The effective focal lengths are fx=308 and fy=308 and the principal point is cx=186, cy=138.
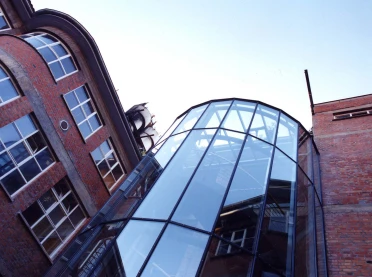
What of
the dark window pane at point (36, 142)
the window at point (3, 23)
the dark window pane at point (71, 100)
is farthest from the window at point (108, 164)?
the window at point (3, 23)

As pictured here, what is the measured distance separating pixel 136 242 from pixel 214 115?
640 centimetres

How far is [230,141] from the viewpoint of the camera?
10.3m

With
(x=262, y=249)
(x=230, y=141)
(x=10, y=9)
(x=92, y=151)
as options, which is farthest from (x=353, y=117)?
(x=10, y=9)

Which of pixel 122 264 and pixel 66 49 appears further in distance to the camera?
pixel 66 49

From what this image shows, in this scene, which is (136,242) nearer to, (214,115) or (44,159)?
(214,115)

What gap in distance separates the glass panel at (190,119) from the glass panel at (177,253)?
5.36 m

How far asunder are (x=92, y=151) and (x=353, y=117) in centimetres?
1299

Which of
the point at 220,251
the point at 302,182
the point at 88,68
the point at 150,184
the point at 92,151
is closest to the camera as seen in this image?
the point at 220,251

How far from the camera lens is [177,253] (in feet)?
21.2

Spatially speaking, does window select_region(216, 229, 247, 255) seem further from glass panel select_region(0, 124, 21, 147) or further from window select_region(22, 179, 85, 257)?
glass panel select_region(0, 124, 21, 147)

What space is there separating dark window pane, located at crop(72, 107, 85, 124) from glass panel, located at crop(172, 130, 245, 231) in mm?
7555

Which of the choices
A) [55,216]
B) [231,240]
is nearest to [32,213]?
[55,216]

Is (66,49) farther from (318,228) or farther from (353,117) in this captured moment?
(353,117)

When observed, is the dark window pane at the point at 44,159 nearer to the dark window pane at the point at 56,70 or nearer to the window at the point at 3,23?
the dark window pane at the point at 56,70
